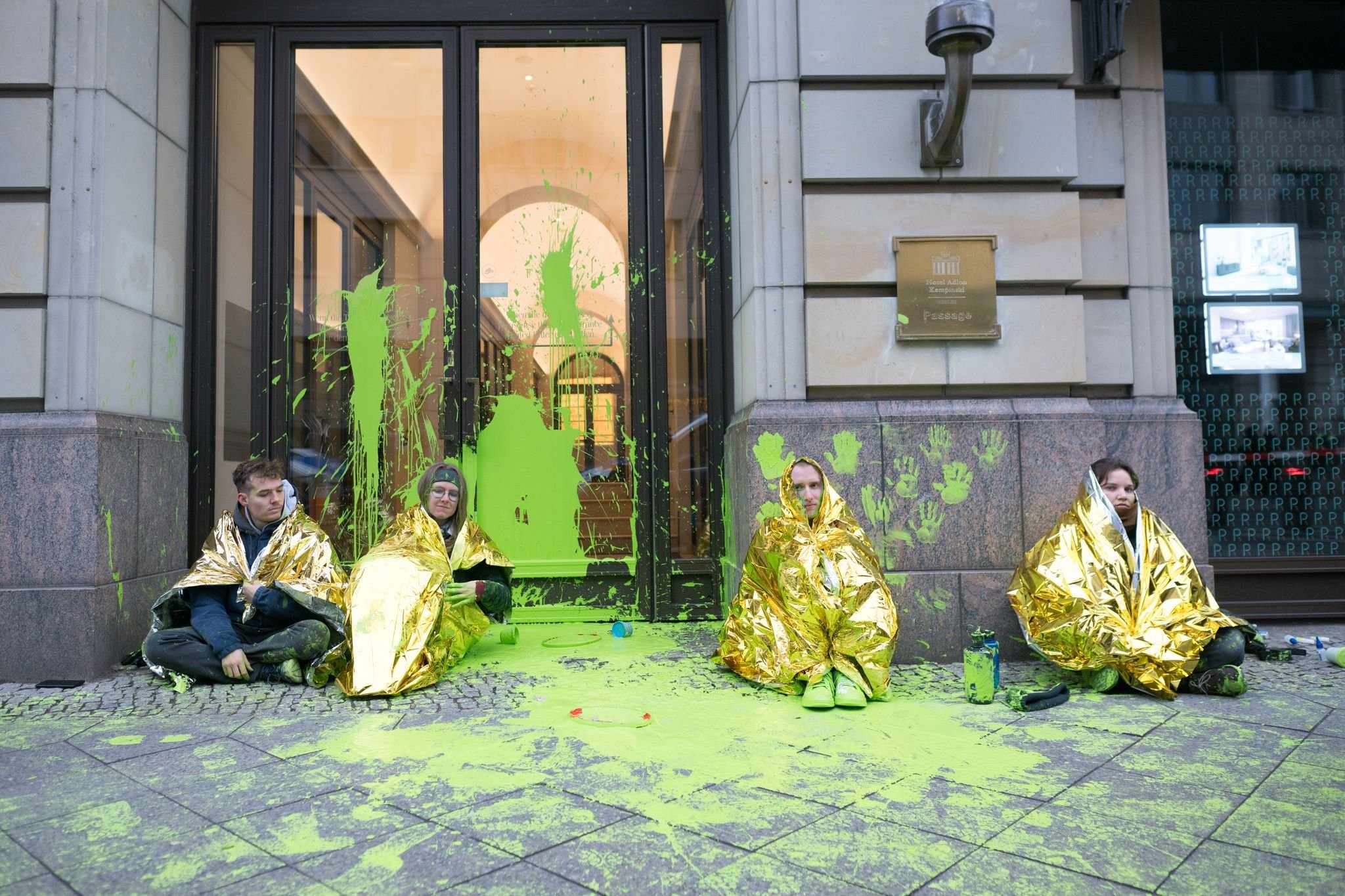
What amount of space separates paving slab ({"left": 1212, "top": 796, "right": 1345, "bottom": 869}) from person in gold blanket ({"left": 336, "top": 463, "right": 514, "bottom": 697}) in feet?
10.7

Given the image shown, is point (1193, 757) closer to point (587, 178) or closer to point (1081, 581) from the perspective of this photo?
point (1081, 581)

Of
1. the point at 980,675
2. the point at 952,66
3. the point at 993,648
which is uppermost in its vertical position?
the point at 952,66

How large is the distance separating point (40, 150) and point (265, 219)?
1308 millimetres

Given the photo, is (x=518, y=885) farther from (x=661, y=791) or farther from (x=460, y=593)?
(x=460, y=593)

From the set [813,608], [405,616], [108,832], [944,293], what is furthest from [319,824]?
[944,293]

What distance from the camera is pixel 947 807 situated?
2.65 metres

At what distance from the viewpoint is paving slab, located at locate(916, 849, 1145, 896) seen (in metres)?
2.11

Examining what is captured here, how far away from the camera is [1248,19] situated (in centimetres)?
587

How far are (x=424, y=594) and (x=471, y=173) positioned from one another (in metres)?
3.08

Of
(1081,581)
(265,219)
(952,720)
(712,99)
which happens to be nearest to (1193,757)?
(952,720)

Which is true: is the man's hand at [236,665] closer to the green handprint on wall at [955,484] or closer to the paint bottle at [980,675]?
the paint bottle at [980,675]

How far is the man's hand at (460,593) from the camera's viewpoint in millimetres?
4602

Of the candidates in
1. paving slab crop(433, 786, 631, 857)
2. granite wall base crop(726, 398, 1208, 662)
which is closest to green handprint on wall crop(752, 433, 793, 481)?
granite wall base crop(726, 398, 1208, 662)

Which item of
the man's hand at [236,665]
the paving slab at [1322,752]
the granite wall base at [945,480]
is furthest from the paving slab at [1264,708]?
the man's hand at [236,665]
